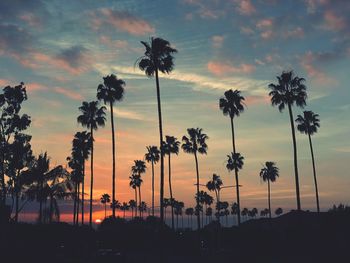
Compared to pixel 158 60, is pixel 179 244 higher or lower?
lower

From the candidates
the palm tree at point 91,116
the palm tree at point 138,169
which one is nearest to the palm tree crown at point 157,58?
the palm tree at point 91,116

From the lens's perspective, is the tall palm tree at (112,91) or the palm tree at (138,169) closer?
the tall palm tree at (112,91)

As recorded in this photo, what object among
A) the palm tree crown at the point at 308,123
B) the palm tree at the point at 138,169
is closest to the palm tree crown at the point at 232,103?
the palm tree crown at the point at 308,123

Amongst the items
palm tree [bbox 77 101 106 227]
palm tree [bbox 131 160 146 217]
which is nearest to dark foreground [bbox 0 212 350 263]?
palm tree [bbox 77 101 106 227]

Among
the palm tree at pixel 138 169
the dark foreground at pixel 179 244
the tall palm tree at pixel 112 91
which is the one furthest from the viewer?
the palm tree at pixel 138 169

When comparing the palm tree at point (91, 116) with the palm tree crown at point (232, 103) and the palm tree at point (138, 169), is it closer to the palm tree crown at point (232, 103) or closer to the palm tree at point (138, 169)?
the palm tree crown at point (232, 103)

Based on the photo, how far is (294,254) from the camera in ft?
147

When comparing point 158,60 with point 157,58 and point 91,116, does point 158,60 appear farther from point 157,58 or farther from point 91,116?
point 91,116

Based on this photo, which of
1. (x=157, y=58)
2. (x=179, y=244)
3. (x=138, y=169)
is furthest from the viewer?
(x=138, y=169)

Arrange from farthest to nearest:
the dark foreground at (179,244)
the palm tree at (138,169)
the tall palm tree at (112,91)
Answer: the palm tree at (138,169)
the tall palm tree at (112,91)
the dark foreground at (179,244)

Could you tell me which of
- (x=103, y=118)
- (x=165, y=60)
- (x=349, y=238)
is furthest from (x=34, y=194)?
(x=349, y=238)

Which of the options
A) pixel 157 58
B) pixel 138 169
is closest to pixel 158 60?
pixel 157 58

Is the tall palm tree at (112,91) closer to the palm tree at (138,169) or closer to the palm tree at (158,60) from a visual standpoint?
the palm tree at (158,60)

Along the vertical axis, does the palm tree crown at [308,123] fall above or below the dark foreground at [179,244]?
above
